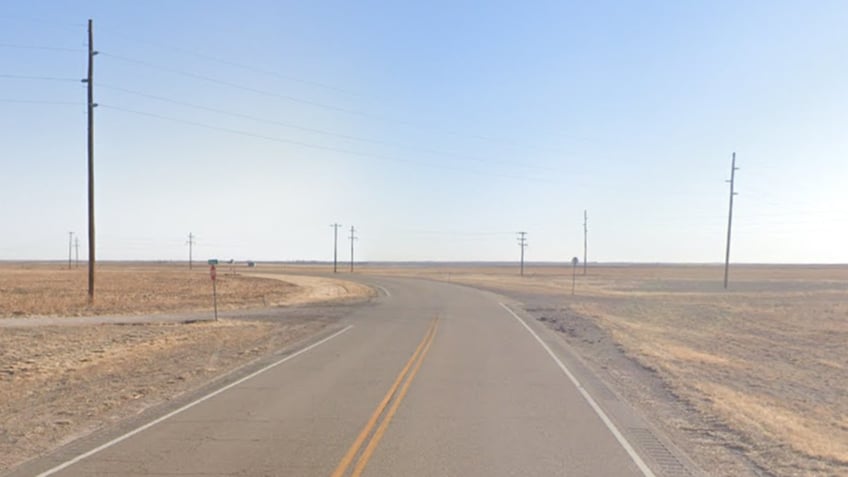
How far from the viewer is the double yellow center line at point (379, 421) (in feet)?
25.9

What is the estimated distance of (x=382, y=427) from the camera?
32.3 feet

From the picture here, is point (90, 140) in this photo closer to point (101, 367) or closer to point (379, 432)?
point (101, 367)

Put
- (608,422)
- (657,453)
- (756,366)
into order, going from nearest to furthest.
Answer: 1. (657,453)
2. (608,422)
3. (756,366)

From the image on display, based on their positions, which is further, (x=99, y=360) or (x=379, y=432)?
(x=99, y=360)

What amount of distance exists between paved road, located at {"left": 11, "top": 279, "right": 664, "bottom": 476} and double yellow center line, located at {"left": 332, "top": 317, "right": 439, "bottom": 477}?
0.02 metres

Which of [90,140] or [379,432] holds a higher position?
[90,140]

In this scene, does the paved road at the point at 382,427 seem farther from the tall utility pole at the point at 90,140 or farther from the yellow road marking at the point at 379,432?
the tall utility pole at the point at 90,140

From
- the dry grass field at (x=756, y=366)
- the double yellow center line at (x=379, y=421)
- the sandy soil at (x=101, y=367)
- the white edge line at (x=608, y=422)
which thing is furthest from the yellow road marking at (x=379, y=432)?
the dry grass field at (x=756, y=366)

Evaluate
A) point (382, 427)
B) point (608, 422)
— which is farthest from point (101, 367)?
point (608, 422)

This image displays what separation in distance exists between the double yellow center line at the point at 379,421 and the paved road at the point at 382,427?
0.02 metres

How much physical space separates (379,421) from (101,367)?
10.7m

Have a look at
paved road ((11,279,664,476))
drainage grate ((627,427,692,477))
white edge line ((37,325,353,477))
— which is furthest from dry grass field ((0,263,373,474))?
drainage grate ((627,427,692,477))

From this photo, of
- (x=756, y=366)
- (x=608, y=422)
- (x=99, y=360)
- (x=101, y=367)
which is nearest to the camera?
(x=608, y=422)

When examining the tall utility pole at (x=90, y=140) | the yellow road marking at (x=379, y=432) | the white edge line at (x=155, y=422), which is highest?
the tall utility pole at (x=90, y=140)
